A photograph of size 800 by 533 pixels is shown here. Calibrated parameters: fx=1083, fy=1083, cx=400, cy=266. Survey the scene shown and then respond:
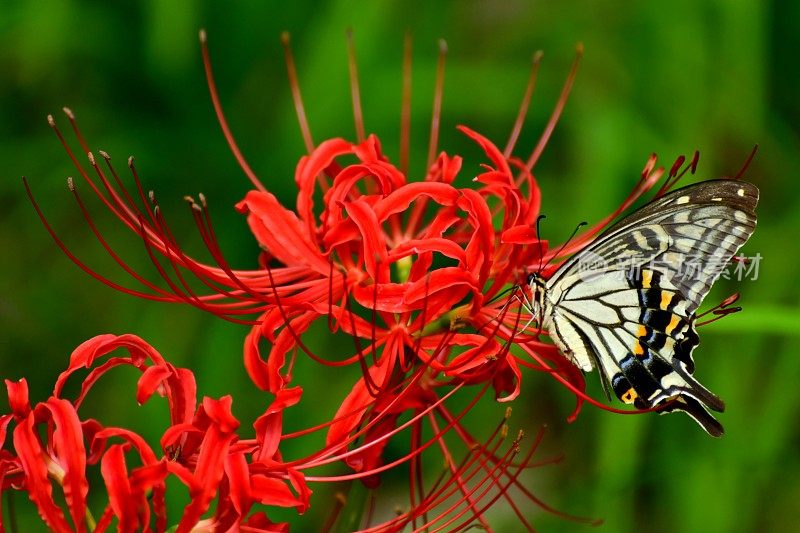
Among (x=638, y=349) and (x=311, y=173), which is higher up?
(x=311, y=173)

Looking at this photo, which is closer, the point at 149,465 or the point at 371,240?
the point at 149,465

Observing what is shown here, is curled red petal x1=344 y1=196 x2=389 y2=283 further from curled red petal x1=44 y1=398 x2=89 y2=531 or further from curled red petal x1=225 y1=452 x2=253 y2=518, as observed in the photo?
curled red petal x1=44 y1=398 x2=89 y2=531

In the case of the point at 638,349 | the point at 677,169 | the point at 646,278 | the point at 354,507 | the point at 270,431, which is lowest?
the point at 354,507

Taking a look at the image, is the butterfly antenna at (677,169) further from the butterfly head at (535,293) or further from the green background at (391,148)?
the green background at (391,148)

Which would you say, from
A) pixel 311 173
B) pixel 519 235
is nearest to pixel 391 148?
pixel 311 173

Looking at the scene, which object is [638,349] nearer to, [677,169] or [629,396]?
[629,396]

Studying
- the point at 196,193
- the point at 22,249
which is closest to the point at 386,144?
the point at 196,193
